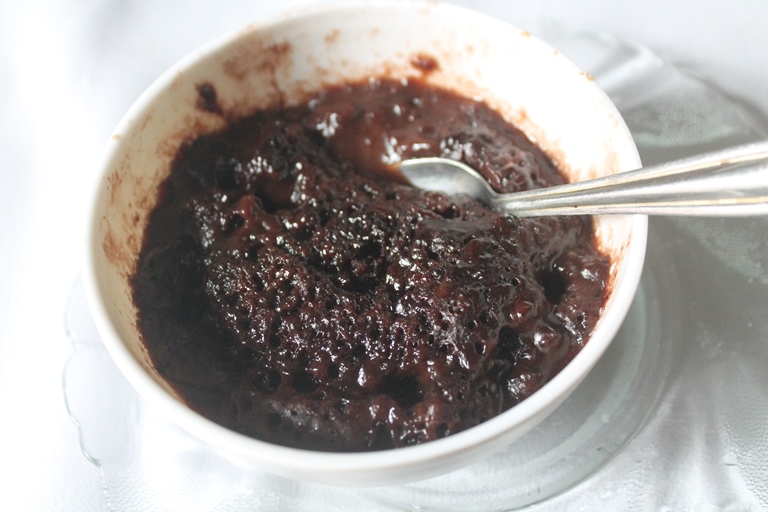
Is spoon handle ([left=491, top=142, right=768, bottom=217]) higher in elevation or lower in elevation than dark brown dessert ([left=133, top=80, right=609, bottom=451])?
higher

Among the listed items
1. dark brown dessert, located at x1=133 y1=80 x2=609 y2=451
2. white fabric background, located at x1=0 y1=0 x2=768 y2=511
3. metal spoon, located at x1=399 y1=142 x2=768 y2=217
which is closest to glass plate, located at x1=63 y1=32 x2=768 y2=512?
white fabric background, located at x1=0 y1=0 x2=768 y2=511

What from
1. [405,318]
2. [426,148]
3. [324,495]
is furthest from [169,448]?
[426,148]

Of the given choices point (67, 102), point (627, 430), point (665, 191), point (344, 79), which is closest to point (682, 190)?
point (665, 191)

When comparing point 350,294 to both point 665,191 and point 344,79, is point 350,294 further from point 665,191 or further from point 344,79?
point 344,79

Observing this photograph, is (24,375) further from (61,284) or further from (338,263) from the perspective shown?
(338,263)

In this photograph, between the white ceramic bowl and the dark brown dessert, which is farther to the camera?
the dark brown dessert

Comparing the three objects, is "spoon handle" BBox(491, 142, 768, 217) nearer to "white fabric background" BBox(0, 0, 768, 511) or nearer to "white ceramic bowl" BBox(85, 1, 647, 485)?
"white ceramic bowl" BBox(85, 1, 647, 485)

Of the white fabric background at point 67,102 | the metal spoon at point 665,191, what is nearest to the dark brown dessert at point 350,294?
the metal spoon at point 665,191
